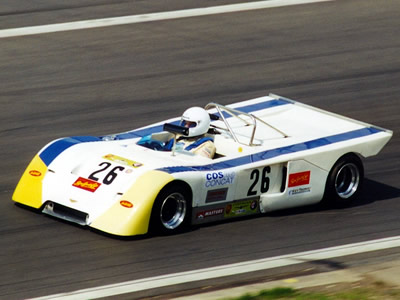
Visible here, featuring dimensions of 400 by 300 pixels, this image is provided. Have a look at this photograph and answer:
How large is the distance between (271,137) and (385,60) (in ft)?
23.2

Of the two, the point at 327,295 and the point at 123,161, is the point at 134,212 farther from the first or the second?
the point at 327,295

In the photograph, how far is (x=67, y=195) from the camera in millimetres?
10227

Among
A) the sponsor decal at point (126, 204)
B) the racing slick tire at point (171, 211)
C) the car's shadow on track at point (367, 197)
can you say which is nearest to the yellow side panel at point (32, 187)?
the sponsor decal at point (126, 204)

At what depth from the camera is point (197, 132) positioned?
1112cm

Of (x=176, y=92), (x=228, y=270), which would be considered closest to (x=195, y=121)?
(x=228, y=270)

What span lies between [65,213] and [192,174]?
137 centimetres

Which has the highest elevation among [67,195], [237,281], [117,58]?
[117,58]

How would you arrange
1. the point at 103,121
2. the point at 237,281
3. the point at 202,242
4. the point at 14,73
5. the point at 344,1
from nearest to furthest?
the point at 237,281 < the point at 202,242 < the point at 103,121 < the point at 14,73 < the point at 344,1

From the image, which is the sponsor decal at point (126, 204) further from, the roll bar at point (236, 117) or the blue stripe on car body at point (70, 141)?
the roll bar at point (236, 117)

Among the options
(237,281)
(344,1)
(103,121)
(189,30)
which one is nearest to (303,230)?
(237,281)

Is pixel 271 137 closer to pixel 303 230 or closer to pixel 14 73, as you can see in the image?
pixel 303 230

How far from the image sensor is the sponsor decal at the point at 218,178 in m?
10.3

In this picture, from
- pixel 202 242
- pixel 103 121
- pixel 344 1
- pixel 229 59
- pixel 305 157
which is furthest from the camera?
pixel 344 1

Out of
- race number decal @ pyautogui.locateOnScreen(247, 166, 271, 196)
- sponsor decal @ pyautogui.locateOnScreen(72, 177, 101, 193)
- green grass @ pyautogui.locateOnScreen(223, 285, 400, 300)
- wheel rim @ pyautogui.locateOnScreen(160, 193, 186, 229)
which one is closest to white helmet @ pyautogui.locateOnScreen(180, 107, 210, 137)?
race number decal @ pyautogui.locateOnScreen(247, 166, 271, 196)
